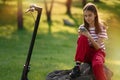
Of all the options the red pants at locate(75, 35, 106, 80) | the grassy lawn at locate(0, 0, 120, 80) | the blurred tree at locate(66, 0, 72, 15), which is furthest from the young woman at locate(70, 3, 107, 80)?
the blurred tree at locate(66, 0, 72, 15)

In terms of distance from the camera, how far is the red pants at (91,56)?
5945mm

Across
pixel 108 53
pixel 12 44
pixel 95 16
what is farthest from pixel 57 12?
pixel 95 16

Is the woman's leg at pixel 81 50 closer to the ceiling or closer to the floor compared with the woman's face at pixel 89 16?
closer to the floor

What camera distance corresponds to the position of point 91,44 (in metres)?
6.26

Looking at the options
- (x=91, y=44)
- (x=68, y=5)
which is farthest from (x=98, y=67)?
(x=68, y=5)

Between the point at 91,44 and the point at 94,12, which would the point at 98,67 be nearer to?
the point at 91,44

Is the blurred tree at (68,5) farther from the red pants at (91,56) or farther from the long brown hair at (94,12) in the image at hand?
the red pants at (91,56)

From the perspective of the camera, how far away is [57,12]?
28.3 m

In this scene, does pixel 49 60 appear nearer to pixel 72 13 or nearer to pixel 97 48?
pixel 97 48

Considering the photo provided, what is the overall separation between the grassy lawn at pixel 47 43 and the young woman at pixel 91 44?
3.07 meters

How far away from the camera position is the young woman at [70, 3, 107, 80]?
19.6ft

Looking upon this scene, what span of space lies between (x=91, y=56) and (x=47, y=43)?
11479 millimetres

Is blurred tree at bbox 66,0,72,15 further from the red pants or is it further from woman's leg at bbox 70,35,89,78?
woman's leg at bbox 70,35,89,78

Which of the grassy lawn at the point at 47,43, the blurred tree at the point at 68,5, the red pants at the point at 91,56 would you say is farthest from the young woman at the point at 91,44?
the blurred tree at the point at 68,5
